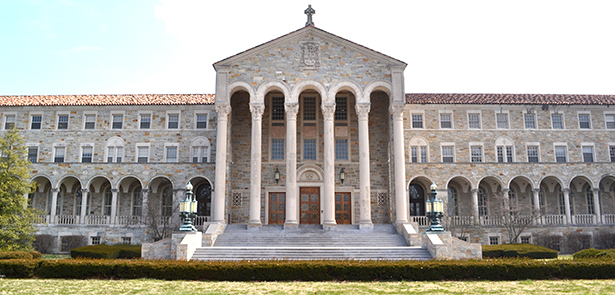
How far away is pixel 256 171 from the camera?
99.2ft

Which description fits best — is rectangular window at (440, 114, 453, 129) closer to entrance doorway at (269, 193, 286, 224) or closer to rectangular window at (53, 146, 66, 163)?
entrance doorway at (269, 193, 286, 224)

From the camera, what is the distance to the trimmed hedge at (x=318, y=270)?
1677 centimetres

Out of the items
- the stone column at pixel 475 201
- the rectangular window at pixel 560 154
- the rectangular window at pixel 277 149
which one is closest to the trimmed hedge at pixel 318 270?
the stone column at pixel 475 201

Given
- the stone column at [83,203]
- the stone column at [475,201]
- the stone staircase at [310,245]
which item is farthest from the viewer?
the stone column at [83,203]

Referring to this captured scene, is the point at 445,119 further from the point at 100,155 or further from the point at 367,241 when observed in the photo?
the point at 100,155

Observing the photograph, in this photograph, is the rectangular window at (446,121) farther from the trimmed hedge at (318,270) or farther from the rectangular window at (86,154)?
the rectangular window at (86,154)

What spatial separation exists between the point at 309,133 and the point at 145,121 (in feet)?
40.2

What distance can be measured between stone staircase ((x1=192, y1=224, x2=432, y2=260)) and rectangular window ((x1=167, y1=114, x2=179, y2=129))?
1030 centimetres

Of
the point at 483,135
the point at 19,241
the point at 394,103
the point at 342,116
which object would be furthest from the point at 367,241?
the point at 19,241

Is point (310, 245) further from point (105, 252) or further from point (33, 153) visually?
point (33, 153)

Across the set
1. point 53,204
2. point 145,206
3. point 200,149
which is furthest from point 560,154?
point 53,204

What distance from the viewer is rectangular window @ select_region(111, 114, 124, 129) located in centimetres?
3616

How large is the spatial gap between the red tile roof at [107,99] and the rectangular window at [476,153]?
19350 mm

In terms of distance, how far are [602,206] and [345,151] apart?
19.5 m
